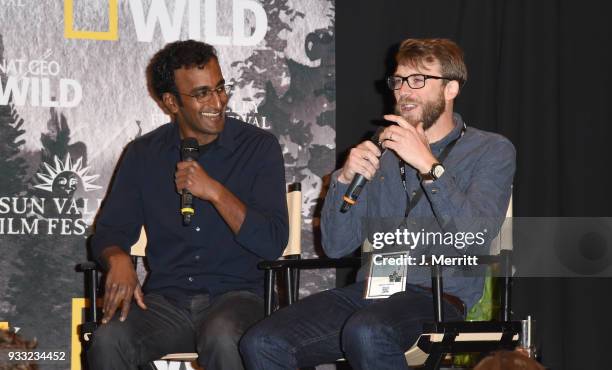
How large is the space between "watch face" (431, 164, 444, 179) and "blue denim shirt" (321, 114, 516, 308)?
0.05 ft

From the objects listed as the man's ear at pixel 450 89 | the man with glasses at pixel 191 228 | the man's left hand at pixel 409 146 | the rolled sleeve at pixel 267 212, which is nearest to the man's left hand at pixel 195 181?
the man with glasses at pixel 191 228

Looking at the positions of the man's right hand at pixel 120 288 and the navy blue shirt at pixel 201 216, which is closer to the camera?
the man's right hand at pixel 120 288

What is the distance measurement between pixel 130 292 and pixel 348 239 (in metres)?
0.85

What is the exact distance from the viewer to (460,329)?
2.67 meters

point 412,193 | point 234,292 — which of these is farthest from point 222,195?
point 412,193

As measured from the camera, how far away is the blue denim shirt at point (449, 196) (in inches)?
111

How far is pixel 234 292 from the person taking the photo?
3127 mm

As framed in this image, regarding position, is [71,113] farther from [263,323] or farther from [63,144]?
[263,323]

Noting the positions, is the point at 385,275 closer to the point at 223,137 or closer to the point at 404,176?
the point at 404,176

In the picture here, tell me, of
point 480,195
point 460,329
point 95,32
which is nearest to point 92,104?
point 95,32

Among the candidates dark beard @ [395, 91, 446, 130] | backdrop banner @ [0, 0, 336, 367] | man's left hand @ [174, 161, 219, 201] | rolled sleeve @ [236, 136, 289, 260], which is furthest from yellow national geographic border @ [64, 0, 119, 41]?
dark beard @ [395, 91, 446, 130]

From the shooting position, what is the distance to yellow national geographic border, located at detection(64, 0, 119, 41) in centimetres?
411

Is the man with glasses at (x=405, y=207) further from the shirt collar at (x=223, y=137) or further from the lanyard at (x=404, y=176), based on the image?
the shirt collar at (x=223, y=137)

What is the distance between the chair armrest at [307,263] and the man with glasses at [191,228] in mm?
87
